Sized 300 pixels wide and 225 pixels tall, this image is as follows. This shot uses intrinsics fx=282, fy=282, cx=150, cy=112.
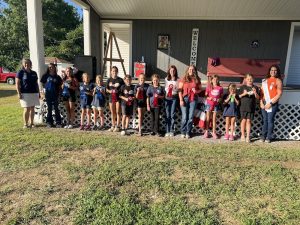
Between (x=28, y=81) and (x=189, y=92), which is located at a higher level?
(x=28, y=81)

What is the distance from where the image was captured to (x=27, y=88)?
5.94 metres

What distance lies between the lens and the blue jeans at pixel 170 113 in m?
5.90

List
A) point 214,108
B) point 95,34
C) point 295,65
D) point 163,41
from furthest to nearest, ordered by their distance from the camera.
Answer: point 163,41
point 295,65
point 95,34
point 214,108

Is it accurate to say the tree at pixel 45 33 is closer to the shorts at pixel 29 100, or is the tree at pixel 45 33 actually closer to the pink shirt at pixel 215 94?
the shorts at pixel 29 100

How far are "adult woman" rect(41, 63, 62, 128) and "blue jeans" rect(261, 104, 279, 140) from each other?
4410mm

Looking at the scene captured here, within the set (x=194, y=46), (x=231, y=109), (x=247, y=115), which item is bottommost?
(x=247, y=115)

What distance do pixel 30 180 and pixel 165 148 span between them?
2329mm

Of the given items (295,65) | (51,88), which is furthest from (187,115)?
(295,65)

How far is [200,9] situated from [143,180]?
7644mm

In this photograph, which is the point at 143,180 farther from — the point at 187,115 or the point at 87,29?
the point at 87,29

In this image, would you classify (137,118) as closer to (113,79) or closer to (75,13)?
(113,79)

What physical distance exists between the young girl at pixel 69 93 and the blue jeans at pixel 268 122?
13.3 feet

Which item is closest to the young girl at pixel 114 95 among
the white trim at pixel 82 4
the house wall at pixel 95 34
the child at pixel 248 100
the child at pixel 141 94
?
the child at pixel 141 94

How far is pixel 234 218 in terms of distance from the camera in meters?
3.07
